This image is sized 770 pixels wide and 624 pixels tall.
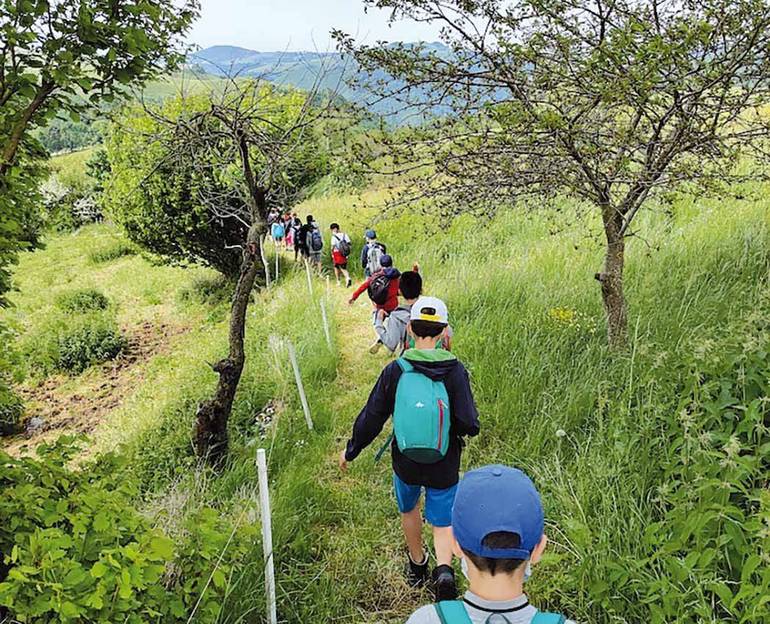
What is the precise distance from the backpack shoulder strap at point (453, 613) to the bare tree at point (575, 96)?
9.44ft

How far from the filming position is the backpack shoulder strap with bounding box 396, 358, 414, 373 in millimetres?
2820

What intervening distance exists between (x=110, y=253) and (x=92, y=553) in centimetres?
2291

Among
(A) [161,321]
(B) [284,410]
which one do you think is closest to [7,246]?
(B) [284,410]

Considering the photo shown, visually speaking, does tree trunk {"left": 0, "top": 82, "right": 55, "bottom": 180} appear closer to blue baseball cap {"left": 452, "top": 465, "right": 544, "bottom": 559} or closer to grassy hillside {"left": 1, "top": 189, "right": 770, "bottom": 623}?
grassy hillside {"left": 1, "top": 189, "right": 770, "bottom": 623}

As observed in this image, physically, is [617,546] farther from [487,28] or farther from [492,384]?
[487,28]

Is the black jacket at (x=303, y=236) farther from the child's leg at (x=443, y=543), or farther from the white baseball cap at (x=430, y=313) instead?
the child's leg at (x=443, y=543)

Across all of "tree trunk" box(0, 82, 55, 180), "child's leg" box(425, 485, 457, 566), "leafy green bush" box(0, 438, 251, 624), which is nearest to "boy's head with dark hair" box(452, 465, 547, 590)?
"leafy green bush" box(0, 438, 251, 624)

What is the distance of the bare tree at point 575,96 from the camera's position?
11.2 ft

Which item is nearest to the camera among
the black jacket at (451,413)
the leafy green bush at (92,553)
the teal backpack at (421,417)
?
the leafy green bush at (92,553)

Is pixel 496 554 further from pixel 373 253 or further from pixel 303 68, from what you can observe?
pixel 373 253

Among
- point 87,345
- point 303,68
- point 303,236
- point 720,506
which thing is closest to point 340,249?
point 303,236

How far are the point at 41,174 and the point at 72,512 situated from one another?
161 cm

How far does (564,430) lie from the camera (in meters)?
4.03

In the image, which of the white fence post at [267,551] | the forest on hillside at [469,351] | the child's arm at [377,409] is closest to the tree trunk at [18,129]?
the forest on hillside at [469,351]
